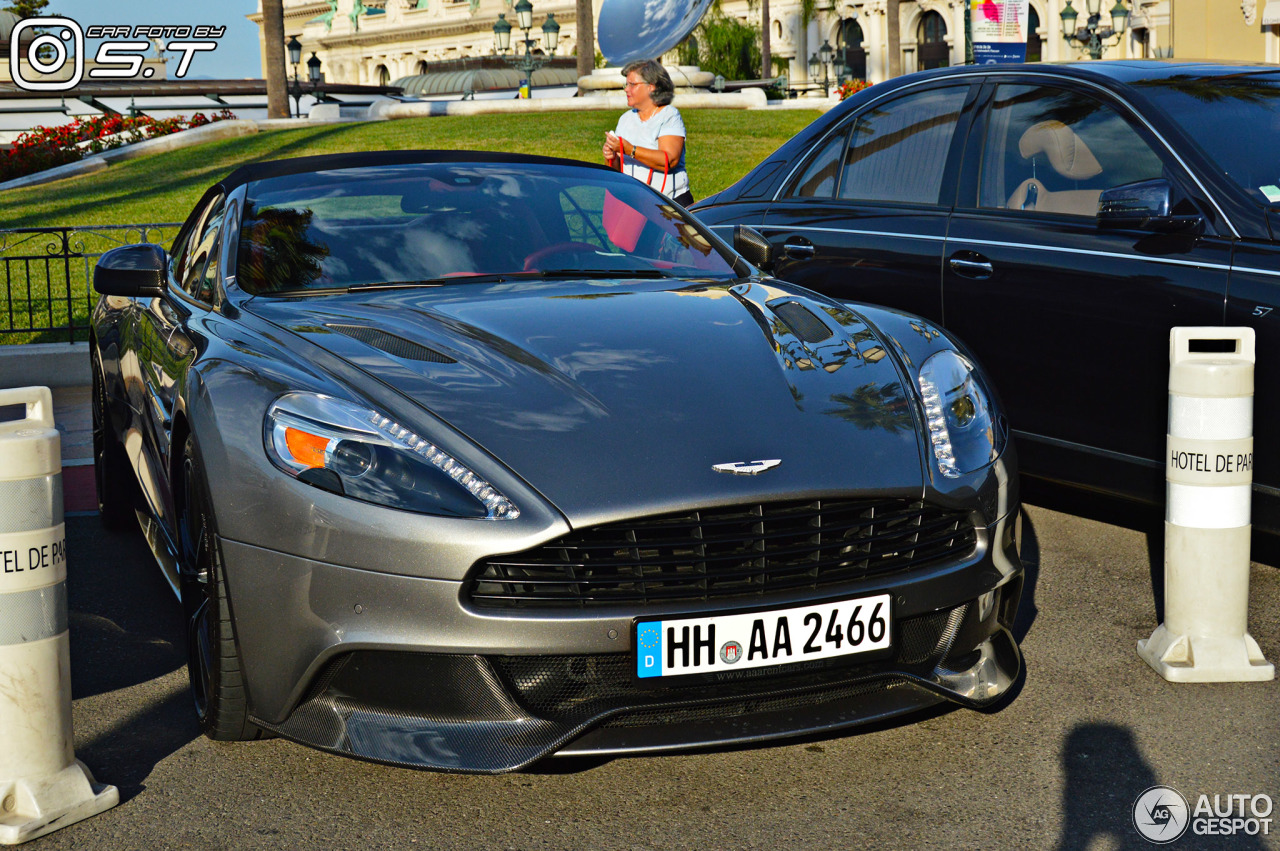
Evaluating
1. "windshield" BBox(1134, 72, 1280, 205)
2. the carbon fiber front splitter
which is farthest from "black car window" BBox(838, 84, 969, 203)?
the carbon fiber front splitter

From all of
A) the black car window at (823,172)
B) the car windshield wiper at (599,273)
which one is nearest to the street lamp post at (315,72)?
the black car window at (823,172)

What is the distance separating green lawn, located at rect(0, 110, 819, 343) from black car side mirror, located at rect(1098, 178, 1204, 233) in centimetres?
1166

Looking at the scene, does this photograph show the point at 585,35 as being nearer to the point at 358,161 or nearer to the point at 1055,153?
the point at 1055,153

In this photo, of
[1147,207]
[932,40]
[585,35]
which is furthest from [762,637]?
[932,40]

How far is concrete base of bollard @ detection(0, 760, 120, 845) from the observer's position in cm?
277

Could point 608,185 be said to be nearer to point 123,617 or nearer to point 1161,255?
point 1161,255

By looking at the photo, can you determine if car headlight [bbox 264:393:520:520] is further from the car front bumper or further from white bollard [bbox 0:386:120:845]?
white bollard [bbox 0:386:120:845]

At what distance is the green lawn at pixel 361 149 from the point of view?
832 inches

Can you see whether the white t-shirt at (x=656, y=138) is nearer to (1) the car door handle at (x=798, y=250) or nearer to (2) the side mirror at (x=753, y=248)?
(1) the car door handle at (x=798, y=250)

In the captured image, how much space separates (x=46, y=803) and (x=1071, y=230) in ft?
11.5

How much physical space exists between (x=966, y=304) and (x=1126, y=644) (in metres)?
1.45

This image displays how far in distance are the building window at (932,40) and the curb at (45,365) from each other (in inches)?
2844

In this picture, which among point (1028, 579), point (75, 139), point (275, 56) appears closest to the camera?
point (1028, 579)

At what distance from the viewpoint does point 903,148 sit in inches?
212
